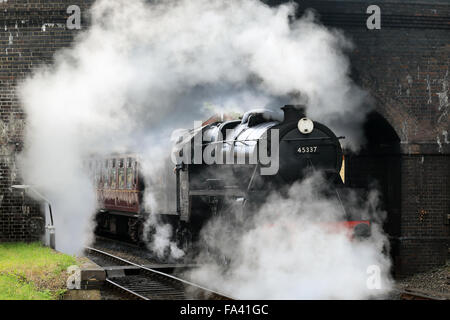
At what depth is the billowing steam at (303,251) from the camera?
8375 mm

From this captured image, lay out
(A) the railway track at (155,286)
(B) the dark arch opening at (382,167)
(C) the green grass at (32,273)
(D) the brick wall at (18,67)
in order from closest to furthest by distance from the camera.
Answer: (C) the green grass at (32,273), (A) the railway track at (155,286), (D) the brick wall at (18,67), (B) the dark arch opening at (382,167)

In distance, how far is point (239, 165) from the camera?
31.0ft

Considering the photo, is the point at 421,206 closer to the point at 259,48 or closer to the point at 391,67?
the point at 391,67

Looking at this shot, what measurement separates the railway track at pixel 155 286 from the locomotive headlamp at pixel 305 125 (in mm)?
2390

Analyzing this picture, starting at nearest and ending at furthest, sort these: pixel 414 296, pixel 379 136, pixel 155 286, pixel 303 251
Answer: pixel 303 251, pixel 414 296, pixel 155 286, pixel 379 136

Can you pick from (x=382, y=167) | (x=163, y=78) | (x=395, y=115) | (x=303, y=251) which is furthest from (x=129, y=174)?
(x=303, y=251)

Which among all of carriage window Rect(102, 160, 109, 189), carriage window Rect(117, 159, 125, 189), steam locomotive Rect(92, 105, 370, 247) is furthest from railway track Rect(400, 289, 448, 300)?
carriage window Rect(102, 160, 109, 189)

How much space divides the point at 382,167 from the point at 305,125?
390 cm

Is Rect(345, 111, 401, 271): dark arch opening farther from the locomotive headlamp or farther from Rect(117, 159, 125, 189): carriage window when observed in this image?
Rect(117, 159, 125, 189): carriage window

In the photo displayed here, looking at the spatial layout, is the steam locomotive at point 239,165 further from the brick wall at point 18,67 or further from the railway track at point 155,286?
the brick wall at point 18,67

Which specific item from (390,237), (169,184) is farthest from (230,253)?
(390,237)

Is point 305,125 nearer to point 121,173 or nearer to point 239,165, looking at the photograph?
point 239,165

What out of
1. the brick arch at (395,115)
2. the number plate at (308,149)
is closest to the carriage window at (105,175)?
the brick arch at (395,115)

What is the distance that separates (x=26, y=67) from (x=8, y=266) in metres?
3.85
